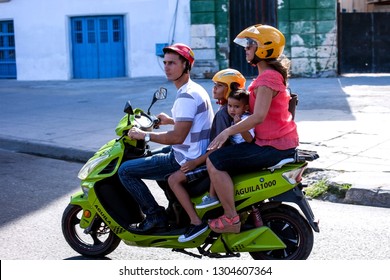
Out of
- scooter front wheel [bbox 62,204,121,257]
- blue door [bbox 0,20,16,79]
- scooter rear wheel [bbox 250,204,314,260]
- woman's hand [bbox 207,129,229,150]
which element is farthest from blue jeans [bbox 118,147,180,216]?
blue door [bbox 0,20,16,79]

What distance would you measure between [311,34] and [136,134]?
15.1 m

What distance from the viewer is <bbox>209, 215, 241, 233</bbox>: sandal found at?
4422 mm

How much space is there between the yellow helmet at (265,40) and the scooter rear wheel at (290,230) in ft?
3.35

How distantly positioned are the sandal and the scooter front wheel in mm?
894

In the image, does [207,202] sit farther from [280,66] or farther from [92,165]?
[280,66]

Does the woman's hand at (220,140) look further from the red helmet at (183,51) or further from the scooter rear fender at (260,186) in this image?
the red helmet at (183,51)

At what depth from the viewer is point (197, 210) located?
4.59 metres

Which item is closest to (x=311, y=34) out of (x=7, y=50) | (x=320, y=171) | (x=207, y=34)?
(x=207, y=34)

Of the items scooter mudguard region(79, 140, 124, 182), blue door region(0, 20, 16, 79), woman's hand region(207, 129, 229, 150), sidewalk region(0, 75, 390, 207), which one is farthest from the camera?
blue door region(0, 20, 16, 79)

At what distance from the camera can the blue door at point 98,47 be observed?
21.4 meters

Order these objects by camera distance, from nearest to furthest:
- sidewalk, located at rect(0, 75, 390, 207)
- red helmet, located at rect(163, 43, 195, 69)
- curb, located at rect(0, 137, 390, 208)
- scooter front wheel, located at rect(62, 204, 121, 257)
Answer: red helmet, located at rect(163, 43, 195, 69)
scooter front wheel, located at rect(62, 204, 121, 257)
curb, located at rect(0, 137, 390, 208)
sidewalk, located at rect(0, 75, 390, 207)

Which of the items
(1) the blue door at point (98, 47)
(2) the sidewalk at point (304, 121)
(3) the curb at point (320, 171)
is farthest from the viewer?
(1) the blue door at point (98, 47)

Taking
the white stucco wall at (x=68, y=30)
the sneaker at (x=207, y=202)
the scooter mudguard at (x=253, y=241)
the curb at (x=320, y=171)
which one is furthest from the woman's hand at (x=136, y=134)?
the white stucco wall at (x=68, y=30)

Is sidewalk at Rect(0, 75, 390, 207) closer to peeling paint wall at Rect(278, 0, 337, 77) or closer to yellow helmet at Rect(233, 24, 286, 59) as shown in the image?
peeling paint wall at Rect(278, 0, 337, 77)
